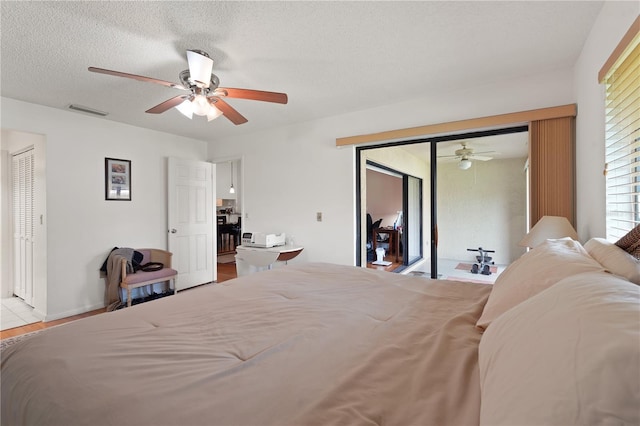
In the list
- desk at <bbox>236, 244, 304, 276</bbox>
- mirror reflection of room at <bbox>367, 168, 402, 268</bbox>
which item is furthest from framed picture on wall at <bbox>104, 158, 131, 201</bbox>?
mirror reflection of room at <bbox>367, 168, 402, 268</bbox>

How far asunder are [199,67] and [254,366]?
1.88m

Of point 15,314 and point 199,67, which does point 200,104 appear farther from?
point 15,314

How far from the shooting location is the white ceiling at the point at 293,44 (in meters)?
1.68

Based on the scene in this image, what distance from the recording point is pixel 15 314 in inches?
133

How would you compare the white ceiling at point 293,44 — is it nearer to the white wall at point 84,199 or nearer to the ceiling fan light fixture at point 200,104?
the ceiling fan light fixture at point 200,104

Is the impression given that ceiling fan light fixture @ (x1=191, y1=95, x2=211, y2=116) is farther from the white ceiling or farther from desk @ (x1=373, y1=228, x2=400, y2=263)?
desk @ (x1=373, y1=228, x2=400, y2=263)

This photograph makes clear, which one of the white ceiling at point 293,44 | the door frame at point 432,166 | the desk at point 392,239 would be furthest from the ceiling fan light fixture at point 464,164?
the desk at point 392,239

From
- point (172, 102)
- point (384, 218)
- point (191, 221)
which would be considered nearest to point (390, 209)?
point (384, 218)

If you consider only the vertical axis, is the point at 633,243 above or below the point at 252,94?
below

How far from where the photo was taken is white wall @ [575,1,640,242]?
150cm

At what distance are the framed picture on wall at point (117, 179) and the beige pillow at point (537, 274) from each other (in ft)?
13.6

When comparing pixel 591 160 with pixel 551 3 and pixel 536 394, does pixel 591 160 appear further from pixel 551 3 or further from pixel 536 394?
pixel 536 394

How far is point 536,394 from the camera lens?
0.47m

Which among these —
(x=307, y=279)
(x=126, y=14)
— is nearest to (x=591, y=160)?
(x=307, y=279)
